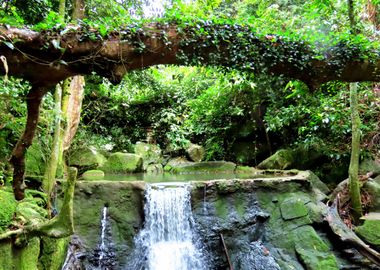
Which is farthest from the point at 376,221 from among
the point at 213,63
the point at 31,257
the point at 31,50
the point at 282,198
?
the point at 31,50

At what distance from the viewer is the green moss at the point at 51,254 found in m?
4.06

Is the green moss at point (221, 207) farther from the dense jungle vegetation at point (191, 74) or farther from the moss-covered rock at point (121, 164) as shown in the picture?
the moss-covered rock at point (121, 164)

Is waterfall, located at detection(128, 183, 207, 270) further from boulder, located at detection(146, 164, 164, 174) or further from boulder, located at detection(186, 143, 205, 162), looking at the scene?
boulder, located at detection(186, 143, 205, 162)

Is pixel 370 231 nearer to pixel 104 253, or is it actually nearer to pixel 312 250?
pixel 312 250

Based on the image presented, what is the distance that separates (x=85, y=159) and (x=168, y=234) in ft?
12.7

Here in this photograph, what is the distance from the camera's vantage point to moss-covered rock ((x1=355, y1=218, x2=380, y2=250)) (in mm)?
5293

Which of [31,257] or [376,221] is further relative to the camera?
[376,221]

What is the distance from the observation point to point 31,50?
7.72ft

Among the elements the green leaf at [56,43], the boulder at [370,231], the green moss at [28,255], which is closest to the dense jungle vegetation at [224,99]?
the green leaf at [56,43]

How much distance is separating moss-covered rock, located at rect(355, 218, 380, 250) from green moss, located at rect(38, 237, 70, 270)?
16.3ft

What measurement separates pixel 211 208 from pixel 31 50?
406 cm

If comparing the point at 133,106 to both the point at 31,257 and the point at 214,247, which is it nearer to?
the point at 214,247

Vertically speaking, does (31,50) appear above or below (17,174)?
above

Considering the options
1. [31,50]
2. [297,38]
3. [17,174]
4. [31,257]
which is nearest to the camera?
[31,50]
